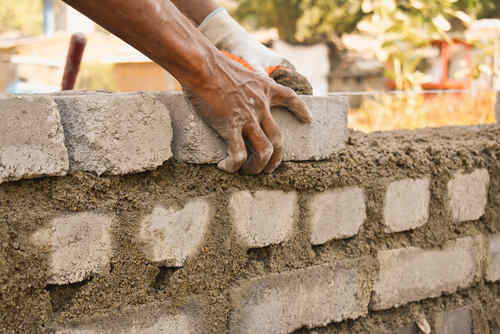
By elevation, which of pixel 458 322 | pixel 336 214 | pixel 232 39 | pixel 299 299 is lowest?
pixel 458 322

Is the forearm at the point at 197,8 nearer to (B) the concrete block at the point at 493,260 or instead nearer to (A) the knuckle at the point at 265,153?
(A) the knuckle at the point at 265,153

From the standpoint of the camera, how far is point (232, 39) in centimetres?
222

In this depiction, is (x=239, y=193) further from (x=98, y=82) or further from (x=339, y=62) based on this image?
(x=339, y=62)

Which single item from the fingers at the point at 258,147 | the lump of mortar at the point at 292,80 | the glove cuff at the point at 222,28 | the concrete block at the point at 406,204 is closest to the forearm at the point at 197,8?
the glove cuff at the point at 222,28

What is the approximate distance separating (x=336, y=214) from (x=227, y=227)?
47 centimetres

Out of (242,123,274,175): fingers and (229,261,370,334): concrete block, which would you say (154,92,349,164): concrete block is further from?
(229,261,370,334): concrete block

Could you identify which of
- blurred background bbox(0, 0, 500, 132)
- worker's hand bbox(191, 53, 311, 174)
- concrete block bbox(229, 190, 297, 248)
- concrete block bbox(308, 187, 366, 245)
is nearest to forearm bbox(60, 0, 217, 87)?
worker's hand bbox(191, 53, 311, 174)

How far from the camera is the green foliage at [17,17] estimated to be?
34.1m

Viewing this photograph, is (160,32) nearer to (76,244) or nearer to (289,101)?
(289,101)

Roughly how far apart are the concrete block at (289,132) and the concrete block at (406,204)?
0.35 m

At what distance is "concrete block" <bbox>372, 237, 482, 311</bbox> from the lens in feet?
7.22

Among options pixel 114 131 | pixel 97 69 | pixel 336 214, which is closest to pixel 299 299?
pixel 336 214

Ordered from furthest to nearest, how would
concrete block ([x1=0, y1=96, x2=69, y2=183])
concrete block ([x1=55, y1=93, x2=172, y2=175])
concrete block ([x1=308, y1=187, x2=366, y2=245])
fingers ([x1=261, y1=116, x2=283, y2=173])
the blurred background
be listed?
1. the blurred background
2. concrete block ([x1=308, y1=187, x2=366, y2=245])
3. fingers ([x1=261, y1=116, x2=283, y2=173])
4. concrete block ([x1=55, y1=93, x2=172, y2=175])
5. concrete block ([x1=0, y1=96, x2=69, y2=183])

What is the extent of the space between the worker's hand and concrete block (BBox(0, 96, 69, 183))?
0.42 meters
